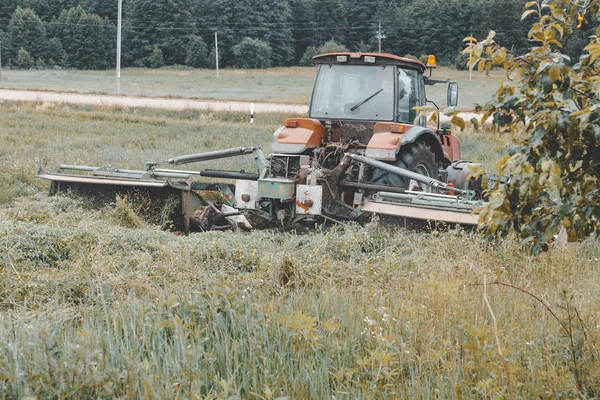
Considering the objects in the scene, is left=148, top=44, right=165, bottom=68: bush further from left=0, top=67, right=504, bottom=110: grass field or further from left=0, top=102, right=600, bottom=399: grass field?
left=0, top=102, right=600, bottom=399: grass field

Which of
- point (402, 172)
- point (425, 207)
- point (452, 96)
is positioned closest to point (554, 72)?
point (425, 207)

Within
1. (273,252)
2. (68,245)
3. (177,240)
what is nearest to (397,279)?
(273,252)

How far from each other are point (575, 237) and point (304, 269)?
8.56 feet

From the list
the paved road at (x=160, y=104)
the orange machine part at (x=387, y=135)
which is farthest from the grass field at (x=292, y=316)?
the paved road at (x=160, y=104)

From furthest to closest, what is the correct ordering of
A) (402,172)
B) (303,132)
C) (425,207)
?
(303,132), (402,172), (425,207)

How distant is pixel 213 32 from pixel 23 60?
670 inches

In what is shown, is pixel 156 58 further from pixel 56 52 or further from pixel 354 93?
pixel 354 93

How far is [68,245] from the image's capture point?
6.32 m

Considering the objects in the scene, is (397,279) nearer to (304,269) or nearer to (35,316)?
(304,269)

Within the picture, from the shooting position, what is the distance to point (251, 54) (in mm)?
68938

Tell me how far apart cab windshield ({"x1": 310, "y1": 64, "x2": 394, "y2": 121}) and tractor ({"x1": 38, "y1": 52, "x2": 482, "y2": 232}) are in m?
0.01

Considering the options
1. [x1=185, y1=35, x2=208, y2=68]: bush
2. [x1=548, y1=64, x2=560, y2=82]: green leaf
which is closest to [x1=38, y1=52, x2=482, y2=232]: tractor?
[x1=548, y1=64, x2=560, y2=82]: green leaf

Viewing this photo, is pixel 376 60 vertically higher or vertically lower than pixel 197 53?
lower

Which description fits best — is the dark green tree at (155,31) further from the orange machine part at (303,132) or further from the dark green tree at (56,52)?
the orange machine part at (303,132)
